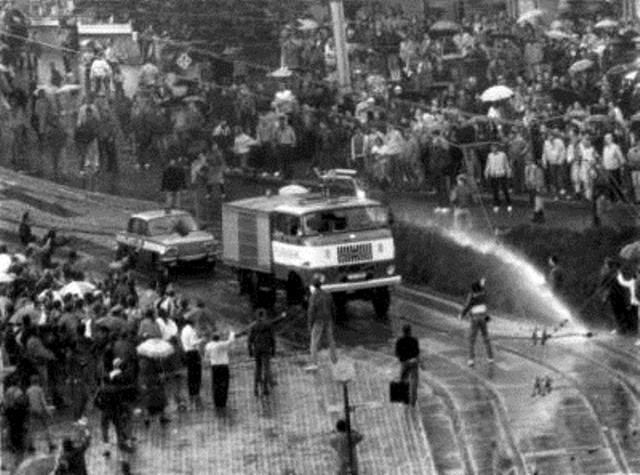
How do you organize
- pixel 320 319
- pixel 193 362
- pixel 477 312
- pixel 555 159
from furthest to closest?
pixel 555 159
pixel 320 319
pixel 477 312
pixel 193 362

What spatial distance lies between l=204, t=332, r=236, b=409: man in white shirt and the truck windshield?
626cm

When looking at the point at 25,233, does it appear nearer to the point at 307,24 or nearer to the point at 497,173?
the point at 497,173

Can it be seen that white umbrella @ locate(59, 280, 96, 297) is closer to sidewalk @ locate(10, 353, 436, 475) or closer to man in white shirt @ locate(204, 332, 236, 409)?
sidewalk @ locate(10, 353, 436, 475)

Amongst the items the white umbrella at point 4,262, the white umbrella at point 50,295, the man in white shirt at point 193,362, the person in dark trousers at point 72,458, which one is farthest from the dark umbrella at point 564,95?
the person in dark trousers at point 72,458

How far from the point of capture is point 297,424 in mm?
39875

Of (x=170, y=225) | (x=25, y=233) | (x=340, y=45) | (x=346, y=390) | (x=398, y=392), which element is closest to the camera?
(x=346, y=390)

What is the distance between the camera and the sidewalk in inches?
1478

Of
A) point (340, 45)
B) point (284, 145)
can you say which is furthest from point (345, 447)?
point (340, 45)

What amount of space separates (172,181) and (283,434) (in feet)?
58.0

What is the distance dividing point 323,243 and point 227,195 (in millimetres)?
11915

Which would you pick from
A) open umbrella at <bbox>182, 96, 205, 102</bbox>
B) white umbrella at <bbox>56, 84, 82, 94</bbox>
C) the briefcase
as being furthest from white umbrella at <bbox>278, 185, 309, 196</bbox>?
white umbrella at <bbox>56, 84, 82, 94</bbox>

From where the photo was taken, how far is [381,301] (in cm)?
4731

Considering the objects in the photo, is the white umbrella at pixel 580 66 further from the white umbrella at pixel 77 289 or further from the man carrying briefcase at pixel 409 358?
the man carrying briefcase at pixel 409 358

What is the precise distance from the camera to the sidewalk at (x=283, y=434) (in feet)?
123
